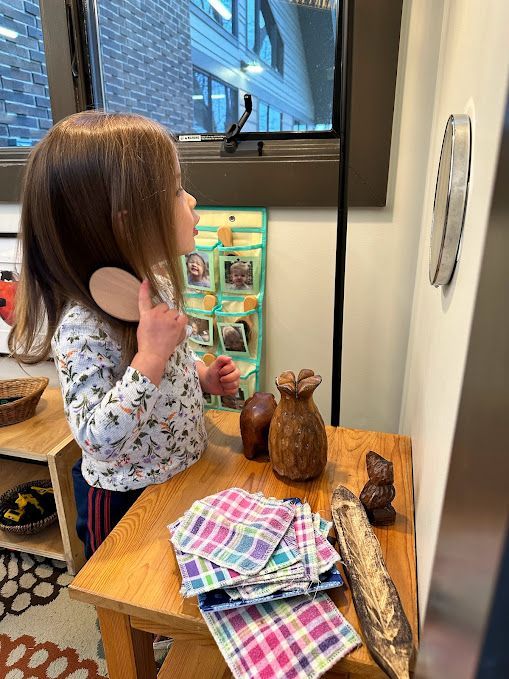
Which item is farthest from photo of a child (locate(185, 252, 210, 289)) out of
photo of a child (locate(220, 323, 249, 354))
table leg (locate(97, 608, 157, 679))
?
table leg (locate(97, 608, 157, 679))

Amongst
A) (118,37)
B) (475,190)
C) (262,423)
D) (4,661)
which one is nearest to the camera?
(475,190)

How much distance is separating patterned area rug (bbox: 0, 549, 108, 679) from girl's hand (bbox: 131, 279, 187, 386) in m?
0.78

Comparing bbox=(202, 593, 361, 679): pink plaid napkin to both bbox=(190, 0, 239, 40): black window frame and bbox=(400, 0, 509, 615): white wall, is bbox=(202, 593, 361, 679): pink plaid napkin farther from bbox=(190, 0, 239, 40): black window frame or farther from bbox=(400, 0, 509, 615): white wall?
bbox=(190, 0, 239, 40): black window frame

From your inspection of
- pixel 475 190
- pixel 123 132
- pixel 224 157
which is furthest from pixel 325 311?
pixel 475 190

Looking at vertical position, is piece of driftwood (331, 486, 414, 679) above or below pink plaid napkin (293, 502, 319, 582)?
below

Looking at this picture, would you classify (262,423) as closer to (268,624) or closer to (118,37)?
(268,624)

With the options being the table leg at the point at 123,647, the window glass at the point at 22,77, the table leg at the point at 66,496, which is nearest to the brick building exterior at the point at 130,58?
the window glass at the point at 22,77

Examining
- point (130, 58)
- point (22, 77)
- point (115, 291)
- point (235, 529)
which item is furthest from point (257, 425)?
point (22, 77)

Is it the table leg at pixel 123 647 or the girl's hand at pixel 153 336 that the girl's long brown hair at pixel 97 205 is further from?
the table leg at pixel 123 647

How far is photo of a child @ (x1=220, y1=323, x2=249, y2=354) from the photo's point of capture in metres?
1.32

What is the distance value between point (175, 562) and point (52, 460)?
0.67m

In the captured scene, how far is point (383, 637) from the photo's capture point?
1.76 ft

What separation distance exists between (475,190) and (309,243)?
77cm

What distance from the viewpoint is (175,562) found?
67 cm
